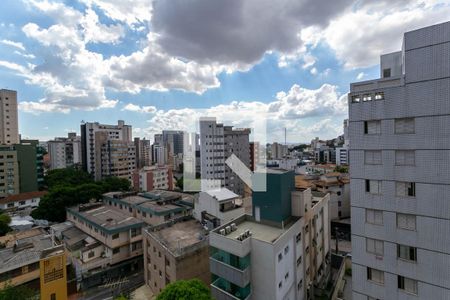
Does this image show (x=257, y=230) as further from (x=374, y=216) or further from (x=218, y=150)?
(x=218, y=150)

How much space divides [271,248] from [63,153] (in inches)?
2759

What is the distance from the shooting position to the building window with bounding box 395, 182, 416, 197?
699 cm

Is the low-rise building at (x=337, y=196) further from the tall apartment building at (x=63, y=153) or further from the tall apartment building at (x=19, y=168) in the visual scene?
the tall apartment building at (x=63, y=153)

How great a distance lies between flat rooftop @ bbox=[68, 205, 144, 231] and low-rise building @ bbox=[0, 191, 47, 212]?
15.6 meters

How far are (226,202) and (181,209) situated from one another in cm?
695

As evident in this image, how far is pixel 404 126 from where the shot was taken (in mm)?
7086

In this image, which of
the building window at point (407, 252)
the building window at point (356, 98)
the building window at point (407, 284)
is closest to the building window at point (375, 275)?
the building window at point (407, 284)

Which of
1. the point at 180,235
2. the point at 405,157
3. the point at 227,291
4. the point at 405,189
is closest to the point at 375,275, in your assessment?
the point at 405,189

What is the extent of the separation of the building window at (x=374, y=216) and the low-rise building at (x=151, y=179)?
38.6 meters

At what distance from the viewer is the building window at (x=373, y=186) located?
7.60 metres

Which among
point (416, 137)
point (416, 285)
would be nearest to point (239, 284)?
point (416, 285)

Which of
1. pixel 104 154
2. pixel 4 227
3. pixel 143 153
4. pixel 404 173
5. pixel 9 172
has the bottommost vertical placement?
pixel 4 227

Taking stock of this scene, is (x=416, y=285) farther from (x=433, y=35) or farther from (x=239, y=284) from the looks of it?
(x=433, y=35)

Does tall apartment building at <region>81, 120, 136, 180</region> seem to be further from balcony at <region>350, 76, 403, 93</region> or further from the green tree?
balcony at <region>350, 76, 403, 93</region>
